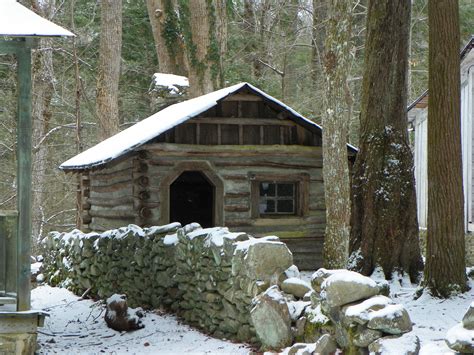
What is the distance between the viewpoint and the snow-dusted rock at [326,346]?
732 centimetres

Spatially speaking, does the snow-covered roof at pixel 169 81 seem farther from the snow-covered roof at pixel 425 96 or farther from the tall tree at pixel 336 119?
the tall tree at pixel 336 119

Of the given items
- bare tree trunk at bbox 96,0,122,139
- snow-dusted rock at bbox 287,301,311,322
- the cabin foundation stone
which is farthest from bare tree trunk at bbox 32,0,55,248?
snow-dusted rock at bbox 287,301,311,322

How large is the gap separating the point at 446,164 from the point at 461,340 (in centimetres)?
453

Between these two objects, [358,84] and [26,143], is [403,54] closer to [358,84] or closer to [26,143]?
[26,143]

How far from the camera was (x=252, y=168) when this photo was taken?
16.0 metres

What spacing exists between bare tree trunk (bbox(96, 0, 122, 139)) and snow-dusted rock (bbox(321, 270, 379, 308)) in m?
17.4

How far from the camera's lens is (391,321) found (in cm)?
671

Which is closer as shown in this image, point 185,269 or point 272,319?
point 272,319

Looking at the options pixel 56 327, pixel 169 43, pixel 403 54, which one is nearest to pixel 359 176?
pixel 403 54

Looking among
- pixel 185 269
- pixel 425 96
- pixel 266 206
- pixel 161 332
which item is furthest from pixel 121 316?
pixel 425 96

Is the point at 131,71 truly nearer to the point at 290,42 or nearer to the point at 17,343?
the point at 290,42

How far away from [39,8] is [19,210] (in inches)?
695

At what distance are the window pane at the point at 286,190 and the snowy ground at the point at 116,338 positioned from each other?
4.88 m

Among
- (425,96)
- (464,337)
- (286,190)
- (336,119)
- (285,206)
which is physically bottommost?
(464,337)
